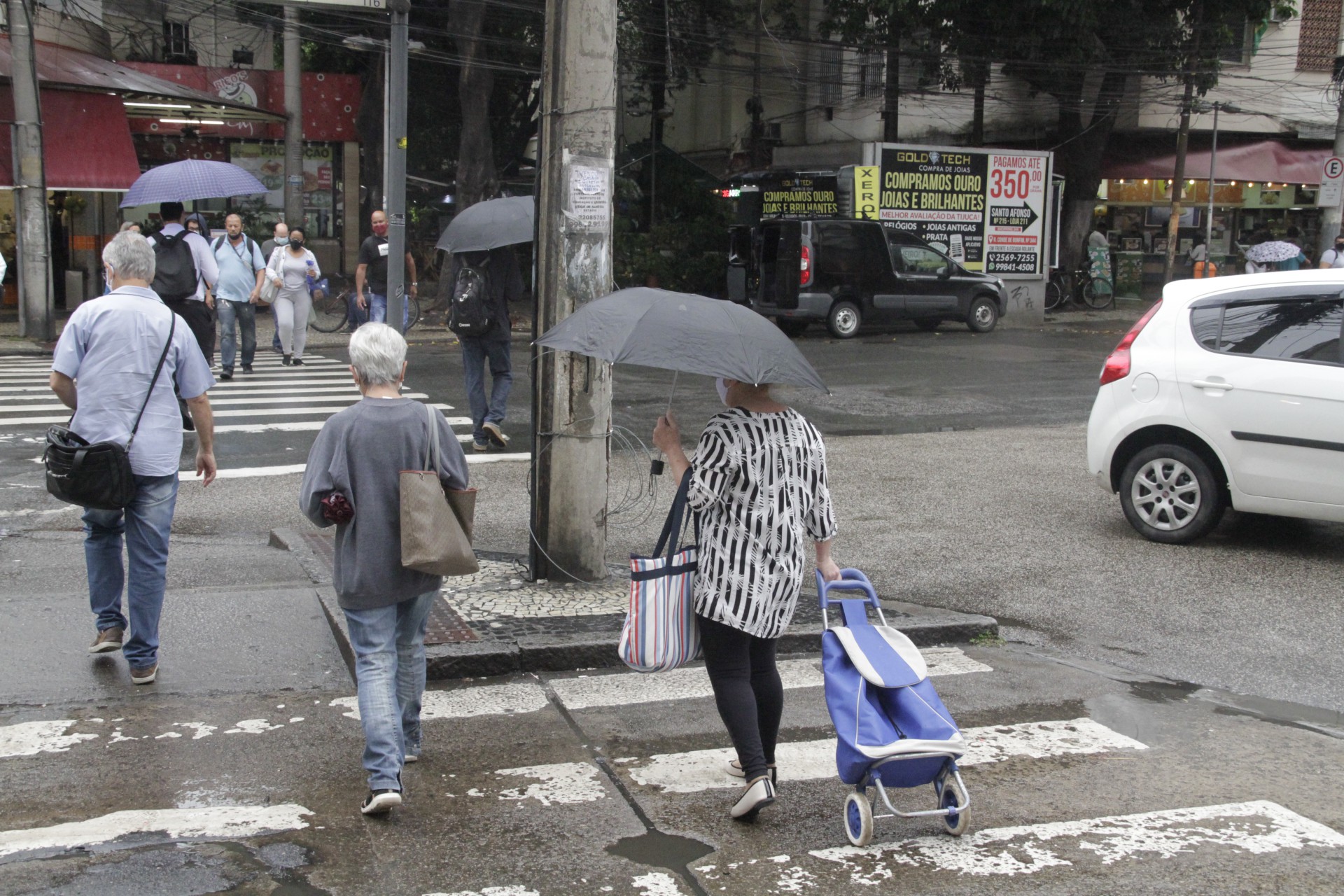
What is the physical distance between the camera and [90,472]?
516 cm

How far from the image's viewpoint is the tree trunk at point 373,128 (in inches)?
1115

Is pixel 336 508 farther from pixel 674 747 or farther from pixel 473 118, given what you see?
pixel 473 118

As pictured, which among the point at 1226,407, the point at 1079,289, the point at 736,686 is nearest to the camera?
the point at 736,686

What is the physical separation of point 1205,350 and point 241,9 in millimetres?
24744

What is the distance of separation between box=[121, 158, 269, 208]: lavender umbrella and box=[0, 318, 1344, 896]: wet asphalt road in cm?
595

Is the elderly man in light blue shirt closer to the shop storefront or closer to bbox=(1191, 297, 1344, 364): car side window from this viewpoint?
→ bbox=(1191, 297, 1344, 364): car side window

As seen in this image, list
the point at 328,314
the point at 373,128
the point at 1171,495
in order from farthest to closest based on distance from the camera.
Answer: the point at 373,128 → the point at 328,314 → the point at 1171,495

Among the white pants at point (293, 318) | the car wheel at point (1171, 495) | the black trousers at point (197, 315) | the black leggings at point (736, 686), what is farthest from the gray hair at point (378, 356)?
the white pants at point (293, 318)

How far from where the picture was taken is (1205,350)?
27.0 ft

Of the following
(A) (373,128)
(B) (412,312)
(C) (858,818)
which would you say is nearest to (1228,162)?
(A) (373,128)

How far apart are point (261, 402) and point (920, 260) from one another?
13550mm

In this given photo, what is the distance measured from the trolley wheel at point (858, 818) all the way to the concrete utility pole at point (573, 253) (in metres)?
2.84

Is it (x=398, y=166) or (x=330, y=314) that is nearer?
(x=398, y=166)

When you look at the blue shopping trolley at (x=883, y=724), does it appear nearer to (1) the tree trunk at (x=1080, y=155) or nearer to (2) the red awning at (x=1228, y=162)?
(1) the tree trunk at (x=1080, y=155)
